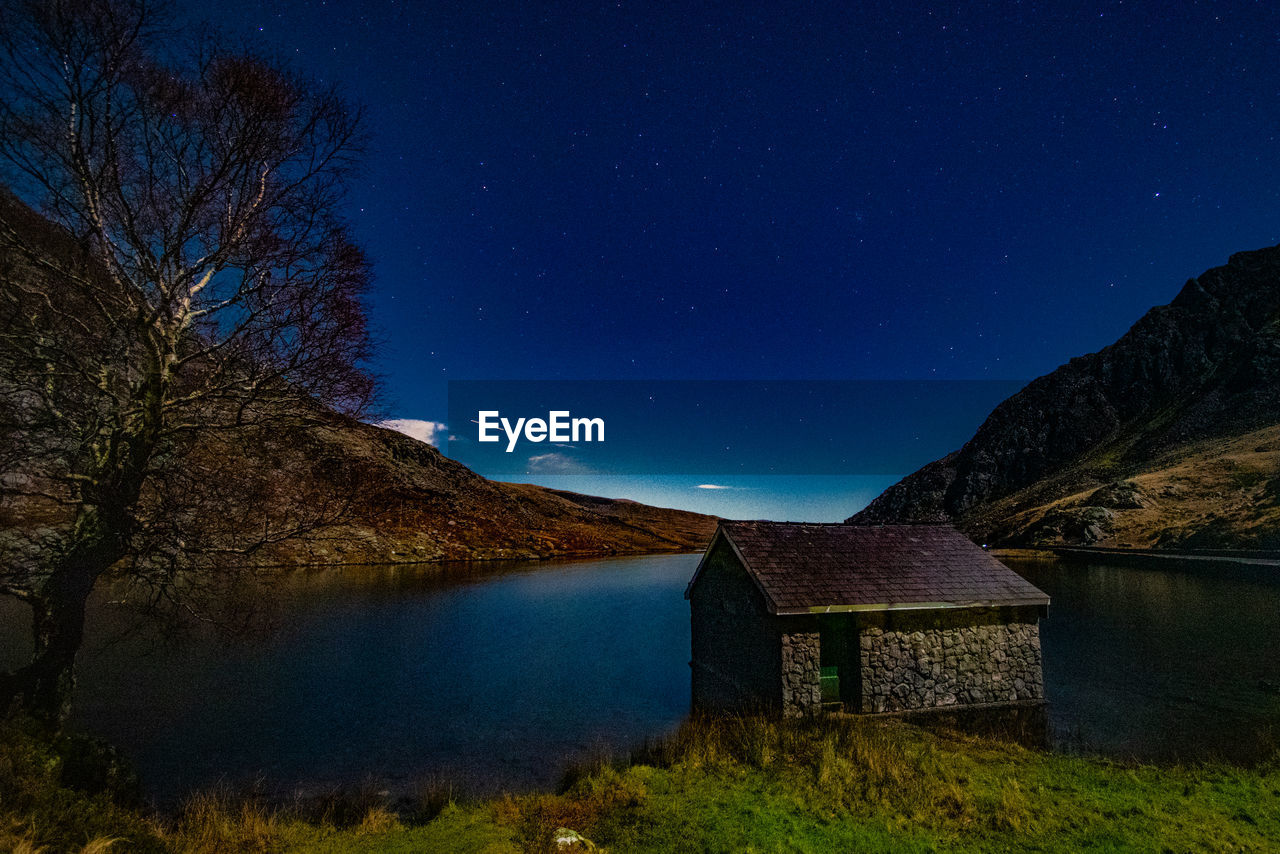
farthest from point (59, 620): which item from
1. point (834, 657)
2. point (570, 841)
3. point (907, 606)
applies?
point (834, 657)

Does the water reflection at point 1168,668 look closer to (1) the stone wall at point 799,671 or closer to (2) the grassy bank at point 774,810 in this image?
(2) the grassy bank at point 774,810

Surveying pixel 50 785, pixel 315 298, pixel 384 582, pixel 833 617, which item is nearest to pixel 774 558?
pixel 833 617

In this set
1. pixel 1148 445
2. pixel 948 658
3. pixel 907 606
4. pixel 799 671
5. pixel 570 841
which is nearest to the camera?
pixel 570 841

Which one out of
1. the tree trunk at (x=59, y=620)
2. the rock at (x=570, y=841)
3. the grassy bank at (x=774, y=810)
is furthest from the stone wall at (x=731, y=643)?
the tree trunk at (x=59, y=620)

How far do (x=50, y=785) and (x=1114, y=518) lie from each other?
90.6m

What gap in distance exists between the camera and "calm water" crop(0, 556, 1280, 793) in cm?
1541

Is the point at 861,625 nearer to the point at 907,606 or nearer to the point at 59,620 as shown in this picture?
the point at 907,606

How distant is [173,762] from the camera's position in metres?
15.2

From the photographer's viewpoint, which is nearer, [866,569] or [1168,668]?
[866,569]

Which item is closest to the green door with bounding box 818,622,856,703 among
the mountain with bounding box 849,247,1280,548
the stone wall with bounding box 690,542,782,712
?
the stone wall with bounding box 690,542,782,712

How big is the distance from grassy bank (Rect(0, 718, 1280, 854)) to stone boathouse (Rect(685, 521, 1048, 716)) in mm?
3282

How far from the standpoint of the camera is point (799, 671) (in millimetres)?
16469

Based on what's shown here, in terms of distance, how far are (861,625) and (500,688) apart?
1415cm

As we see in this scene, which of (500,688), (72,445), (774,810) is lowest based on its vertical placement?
(500,688)
